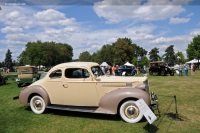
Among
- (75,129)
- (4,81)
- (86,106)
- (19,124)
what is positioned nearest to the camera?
(75,129)

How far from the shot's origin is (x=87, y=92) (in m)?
7.12

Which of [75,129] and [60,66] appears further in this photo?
[60,66]

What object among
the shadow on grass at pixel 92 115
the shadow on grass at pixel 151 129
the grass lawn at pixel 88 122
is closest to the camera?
the shadow on grass at pixel 151 129

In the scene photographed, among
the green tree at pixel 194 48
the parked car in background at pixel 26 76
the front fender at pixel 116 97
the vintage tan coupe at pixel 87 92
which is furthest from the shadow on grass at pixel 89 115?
the green tree at pixel 194 48

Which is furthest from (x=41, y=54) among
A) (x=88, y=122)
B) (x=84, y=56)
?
(x=88, y=122)

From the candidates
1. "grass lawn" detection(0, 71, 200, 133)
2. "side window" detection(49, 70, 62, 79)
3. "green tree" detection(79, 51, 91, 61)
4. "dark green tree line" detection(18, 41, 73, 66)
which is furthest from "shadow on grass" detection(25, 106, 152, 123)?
"green tree" detection(79, 51, 91, 61)

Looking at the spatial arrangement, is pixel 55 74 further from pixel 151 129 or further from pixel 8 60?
pixel 8 60

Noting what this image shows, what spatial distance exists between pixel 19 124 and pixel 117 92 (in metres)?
3.15

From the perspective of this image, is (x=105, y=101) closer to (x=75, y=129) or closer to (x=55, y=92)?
(x=75, y=129)

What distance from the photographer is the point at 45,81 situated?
7730mm

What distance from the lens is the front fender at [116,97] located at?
641 cm

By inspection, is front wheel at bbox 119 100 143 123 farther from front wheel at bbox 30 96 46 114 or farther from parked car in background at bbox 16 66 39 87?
parked car in background at bbox 16 66 39 87

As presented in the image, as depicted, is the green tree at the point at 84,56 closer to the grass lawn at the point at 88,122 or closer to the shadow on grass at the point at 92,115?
the shadow on grass at the point at 92,115

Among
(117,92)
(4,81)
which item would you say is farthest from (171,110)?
(4,81)
